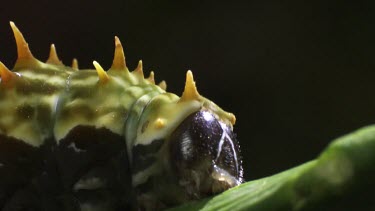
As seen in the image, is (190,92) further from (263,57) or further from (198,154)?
(263,57)

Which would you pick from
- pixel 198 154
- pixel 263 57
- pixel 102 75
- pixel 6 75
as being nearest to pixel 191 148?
pixel 198 154

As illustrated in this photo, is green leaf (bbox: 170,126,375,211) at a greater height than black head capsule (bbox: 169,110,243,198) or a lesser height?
greater

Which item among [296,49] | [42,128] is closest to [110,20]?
[296,49]

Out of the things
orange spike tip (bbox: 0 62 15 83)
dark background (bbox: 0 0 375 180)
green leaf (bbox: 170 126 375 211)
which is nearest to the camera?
green leaf (bbox: 170 126 375 211)

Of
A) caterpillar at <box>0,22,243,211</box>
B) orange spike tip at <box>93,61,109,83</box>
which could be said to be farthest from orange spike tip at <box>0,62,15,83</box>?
orange spike tip at <box>93,61,109,83</box>

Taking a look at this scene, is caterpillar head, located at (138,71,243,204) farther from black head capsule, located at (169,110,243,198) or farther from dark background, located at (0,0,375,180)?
dark background, located at (0,0,375,180)

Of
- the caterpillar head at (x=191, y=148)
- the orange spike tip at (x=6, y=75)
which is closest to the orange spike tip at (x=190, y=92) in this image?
the caterpillar head at (x=191, y=148)

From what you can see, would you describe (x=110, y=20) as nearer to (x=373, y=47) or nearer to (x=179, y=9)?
(x=179, y=9)
